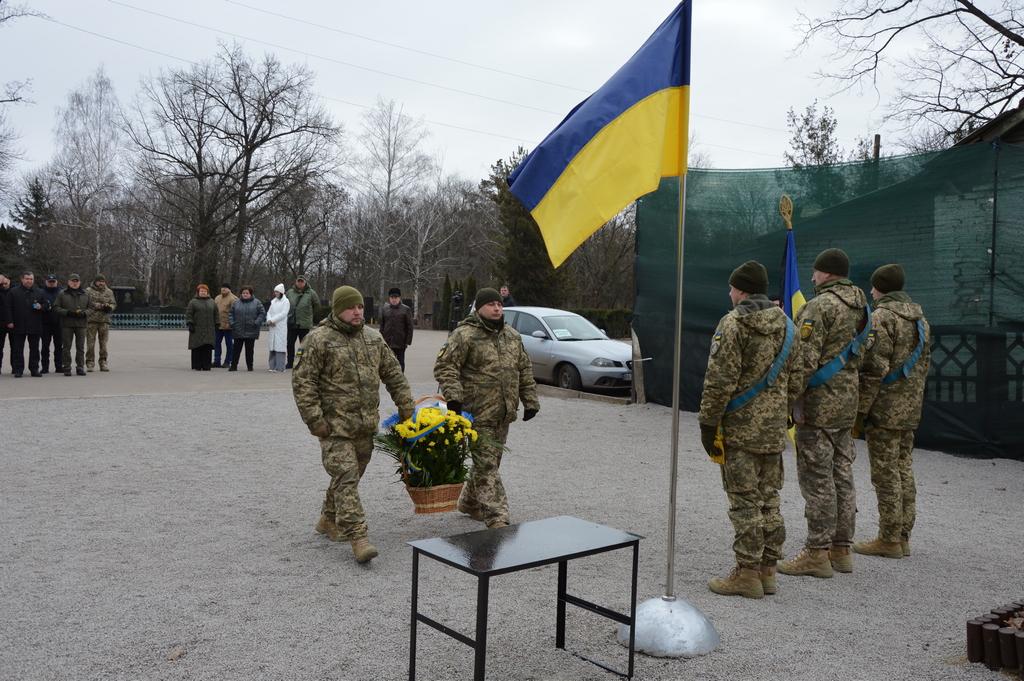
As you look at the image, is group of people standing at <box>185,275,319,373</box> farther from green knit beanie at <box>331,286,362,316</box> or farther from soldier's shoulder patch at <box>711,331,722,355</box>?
soldier's shoulder patch at <box>711,331,722,355</box>

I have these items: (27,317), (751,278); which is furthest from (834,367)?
(27,317)

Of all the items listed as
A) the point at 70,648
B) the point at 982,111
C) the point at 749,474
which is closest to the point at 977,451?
the point at 749,474

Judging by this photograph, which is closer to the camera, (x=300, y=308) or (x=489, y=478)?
(x=489, y=478)

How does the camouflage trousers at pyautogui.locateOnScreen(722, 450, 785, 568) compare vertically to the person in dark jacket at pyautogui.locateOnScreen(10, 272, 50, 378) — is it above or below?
below

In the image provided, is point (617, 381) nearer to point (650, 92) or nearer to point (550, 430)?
point (550, 430)

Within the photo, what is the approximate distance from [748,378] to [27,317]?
1426cm

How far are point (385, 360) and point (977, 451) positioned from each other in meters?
7.25

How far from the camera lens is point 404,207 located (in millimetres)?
52031

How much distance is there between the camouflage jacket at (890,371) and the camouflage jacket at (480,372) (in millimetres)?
2355

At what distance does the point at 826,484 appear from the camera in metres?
5.54

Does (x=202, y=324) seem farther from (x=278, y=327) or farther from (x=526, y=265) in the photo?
(x=526, y=265)

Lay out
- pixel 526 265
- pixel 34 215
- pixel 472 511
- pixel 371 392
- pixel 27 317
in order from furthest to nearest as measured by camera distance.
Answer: pixel 34 215
pixel 526 265
pixel 27 317
pixel 472 511
pixel 371 392

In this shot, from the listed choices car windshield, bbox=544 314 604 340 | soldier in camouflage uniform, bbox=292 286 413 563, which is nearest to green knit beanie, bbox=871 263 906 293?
soldier in camouflage uniform, bbox=292 286 413 563

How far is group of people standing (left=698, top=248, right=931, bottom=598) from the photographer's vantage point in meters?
4.93
